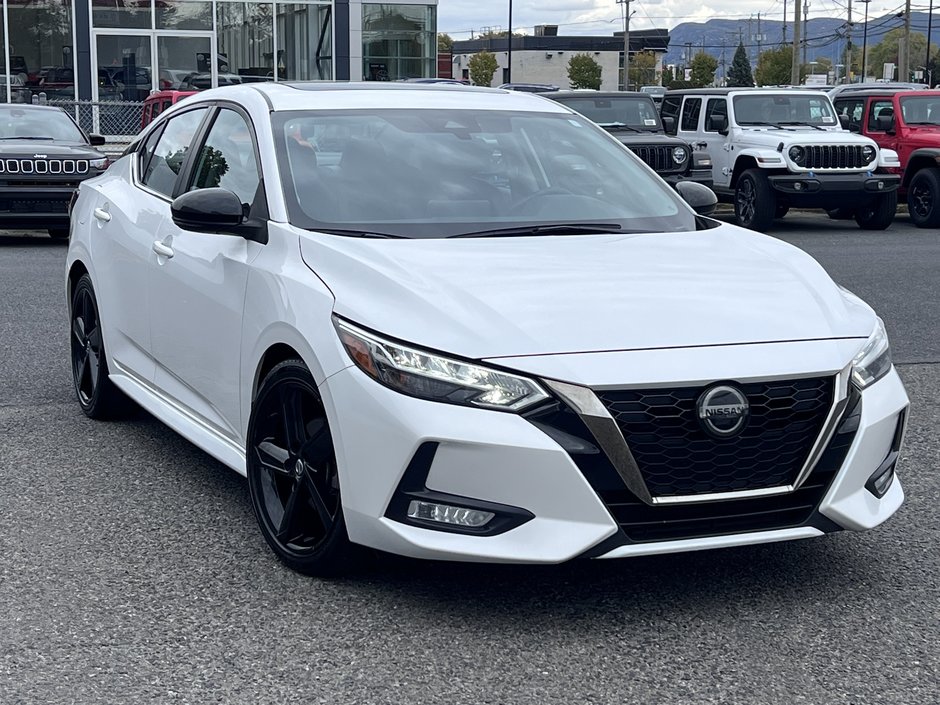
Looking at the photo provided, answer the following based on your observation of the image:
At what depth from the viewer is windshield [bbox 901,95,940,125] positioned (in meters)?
19.8

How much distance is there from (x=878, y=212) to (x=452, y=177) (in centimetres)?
1472

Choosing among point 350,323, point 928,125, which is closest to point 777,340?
point 350,323

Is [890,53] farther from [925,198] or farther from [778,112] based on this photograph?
[778,112]

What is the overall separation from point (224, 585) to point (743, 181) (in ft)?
50.3

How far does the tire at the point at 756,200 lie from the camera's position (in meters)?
18.2

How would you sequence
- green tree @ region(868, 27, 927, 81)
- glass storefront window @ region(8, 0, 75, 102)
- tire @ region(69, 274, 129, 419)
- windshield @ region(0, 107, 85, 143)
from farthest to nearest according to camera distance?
green tree @ region(868, 27, 927, 81), glass storefront window @ region(8, 0, 75, 102), windshield @ region(0, 107, 85, 143), tire @ region(69, 274, 129, 419)

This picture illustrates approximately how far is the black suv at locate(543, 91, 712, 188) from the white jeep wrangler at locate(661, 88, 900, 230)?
523mm

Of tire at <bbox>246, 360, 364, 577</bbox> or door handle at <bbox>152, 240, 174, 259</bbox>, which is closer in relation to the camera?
tire at <bbox>246, 360, 364, 577</bbox>

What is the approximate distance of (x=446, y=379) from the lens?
3.84 metres

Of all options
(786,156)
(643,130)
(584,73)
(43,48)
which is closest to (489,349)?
(786,156)

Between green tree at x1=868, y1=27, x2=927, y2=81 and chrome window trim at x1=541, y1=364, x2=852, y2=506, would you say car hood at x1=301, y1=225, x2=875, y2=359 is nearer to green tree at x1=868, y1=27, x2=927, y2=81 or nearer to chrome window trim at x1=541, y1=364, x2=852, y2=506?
chrome window trim at x1=541, y1=364, x2=852, y2=506

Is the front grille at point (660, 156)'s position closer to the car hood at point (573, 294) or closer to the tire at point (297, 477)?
the car hood at point (573, 294)

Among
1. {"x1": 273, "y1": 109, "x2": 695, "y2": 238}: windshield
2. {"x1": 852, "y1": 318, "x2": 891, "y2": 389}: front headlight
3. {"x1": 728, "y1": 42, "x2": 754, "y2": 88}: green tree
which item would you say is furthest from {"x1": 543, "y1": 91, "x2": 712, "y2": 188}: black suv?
{"x1": 728, "y1": 42, "x2": 754, "y2": 88}: green tree

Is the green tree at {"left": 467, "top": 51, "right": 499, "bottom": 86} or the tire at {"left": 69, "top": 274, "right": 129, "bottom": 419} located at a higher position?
the green tree at {"left": 467, "top": 51, "right": 499, "bottom": 86}
